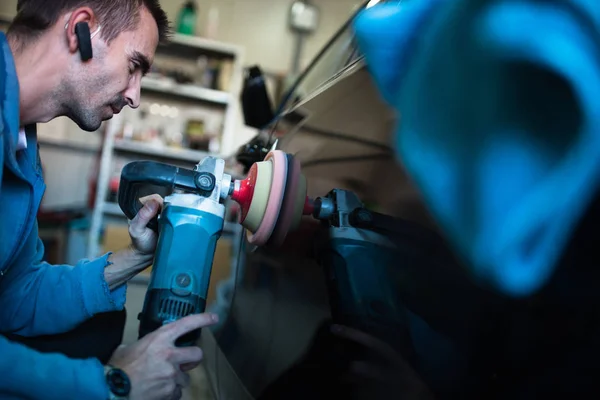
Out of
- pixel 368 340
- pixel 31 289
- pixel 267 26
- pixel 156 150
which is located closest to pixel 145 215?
pixel 31 289

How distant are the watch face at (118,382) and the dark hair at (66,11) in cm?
68

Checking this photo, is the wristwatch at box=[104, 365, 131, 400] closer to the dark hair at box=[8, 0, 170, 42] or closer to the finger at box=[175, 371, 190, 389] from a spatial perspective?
the finger at box=[175, 371, 190, 389]

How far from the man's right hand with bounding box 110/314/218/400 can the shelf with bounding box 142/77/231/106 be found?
2.96 metres

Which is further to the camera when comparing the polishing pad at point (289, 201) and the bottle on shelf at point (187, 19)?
the bottle on shelf at point (187, 19)

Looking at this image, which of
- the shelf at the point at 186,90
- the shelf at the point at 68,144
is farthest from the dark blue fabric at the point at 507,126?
the shelf at the point at 68,144

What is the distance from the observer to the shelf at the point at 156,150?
3.38 metres

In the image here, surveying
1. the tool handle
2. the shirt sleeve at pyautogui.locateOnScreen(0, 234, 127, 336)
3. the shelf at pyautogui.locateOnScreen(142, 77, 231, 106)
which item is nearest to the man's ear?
the tool handle

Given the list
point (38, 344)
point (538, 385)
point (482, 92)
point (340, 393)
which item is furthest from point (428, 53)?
point (38, 344)

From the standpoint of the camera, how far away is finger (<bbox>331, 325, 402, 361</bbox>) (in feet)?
1.66

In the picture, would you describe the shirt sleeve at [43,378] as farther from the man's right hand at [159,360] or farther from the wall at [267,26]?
the wall at [267,26]

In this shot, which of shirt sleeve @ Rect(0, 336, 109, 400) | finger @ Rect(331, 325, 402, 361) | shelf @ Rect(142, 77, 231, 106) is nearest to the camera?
finger @ Rect(331, 325, 402, 361)

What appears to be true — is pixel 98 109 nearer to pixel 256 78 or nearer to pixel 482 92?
pixel 256 78

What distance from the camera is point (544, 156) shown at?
0.24 meters

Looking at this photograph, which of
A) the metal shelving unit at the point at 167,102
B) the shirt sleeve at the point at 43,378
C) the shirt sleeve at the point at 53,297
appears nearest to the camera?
the shirt sleeve at the point at 43,378
